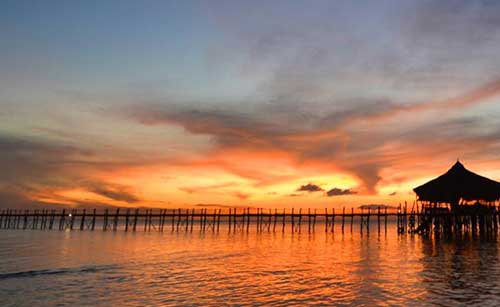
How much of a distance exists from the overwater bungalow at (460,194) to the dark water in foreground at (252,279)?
41.8 ft

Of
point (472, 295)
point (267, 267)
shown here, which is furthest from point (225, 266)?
point (472, 295)

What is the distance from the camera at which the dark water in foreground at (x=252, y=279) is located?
1681 centimetres

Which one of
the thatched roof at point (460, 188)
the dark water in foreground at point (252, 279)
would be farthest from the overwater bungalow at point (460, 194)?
the dark water in foreground at point (252, 279)

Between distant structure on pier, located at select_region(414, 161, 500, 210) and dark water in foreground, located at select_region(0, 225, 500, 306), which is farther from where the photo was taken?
distant structure on pier, located at select_region(414, 161, 500, 210)

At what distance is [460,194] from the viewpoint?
45.0m

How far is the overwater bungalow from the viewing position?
44.4 meters

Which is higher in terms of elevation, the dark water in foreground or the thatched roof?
the thatched roof

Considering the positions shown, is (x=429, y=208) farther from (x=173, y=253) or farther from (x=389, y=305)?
(x=389, y=305)

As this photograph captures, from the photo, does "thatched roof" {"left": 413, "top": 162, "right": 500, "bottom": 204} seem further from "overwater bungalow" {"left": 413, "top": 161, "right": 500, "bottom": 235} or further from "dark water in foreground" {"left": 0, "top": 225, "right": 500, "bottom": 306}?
"dark water in foreground" {"left": 0, "top": 225, "right": 500, "bottom": 306}

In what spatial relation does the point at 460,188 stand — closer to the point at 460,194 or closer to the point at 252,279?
the point at 460,194

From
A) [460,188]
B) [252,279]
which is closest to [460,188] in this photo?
[460,188]

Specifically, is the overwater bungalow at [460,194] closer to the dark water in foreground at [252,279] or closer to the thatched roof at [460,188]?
the thatched roof at [460,188]

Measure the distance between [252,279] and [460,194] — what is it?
3196 centimetres

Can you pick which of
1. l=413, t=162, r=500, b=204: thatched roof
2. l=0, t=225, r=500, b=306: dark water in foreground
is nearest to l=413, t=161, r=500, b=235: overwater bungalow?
l=413, t=162, r=500, b=204: thatched roof
